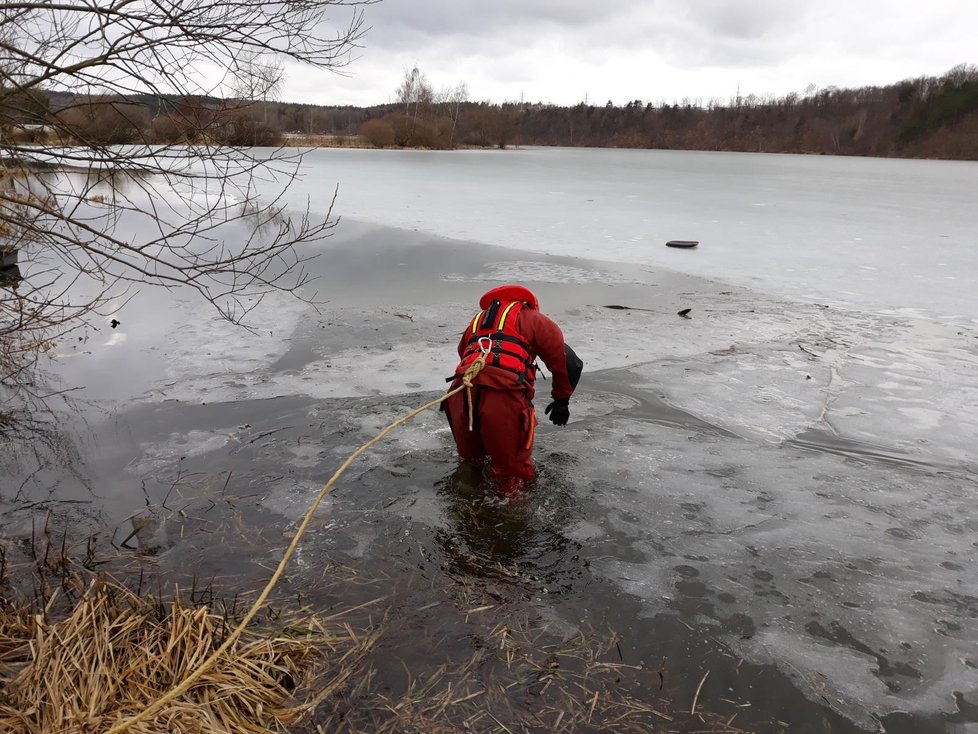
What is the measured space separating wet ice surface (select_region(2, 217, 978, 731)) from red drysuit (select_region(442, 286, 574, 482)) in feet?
1.25

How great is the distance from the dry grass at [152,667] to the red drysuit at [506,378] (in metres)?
1.21

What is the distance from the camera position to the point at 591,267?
32.3 feet

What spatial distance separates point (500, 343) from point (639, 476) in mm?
1297

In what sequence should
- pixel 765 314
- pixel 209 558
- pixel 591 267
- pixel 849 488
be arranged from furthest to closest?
pixel 591 267 < pixel 765 314 < pixel 849 488 < pixel 209 558

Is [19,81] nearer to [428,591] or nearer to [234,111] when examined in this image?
[234,111]

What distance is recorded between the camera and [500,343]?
3338 millimetres

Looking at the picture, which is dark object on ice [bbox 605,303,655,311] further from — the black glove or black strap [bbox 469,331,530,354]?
black strap [bbox 469,331,530,354]

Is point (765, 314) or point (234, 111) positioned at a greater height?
point (234, 111)

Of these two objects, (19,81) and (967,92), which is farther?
(967,92)

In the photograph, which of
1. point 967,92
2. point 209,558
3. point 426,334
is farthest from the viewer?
point 967,92

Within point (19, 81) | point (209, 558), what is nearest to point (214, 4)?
point (19, 81)

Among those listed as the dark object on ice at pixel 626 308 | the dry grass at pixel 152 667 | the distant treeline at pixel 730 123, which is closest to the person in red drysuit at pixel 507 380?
the dry grass at pixel 152 667

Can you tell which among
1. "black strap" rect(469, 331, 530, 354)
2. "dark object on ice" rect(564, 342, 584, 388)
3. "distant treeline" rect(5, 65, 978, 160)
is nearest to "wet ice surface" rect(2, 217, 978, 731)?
"dark object on ice" rect(564, 342, 584, 388)

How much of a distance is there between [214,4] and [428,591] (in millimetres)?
2563
